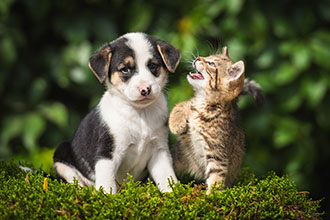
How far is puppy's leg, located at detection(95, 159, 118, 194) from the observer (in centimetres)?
302

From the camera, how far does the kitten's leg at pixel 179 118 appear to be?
3186 mm

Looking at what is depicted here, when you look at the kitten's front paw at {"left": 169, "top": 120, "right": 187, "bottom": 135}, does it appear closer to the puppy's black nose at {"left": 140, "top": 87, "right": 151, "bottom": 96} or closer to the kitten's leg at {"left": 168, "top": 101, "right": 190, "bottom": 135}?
the kitten's leg at {"left": 168, "top": 101, "right": 190, "bottom": 135}

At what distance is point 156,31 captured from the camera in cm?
521

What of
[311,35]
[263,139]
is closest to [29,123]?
[263,139]

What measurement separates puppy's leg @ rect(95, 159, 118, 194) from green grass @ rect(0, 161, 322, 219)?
0.63 feet

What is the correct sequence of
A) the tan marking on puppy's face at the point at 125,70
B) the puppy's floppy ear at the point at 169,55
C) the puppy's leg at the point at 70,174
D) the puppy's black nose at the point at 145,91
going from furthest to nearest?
1. the puppy's leg at the point at 70,174
2. the puppy's floppy ear at the point at 169,55
3. the tan marking on puppy's face at the point at 125,70
4. the puppy's black nose at the point at 145,91

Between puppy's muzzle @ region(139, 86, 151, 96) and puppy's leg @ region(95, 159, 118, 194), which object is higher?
puppy's muzzle @ region(139, 86, 151, 96)

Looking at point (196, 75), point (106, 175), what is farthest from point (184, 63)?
point (106, 175)

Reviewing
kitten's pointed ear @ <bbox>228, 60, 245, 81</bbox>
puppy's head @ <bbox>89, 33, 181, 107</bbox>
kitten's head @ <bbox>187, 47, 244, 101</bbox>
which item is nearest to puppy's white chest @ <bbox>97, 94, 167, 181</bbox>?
puppy's head @ <bbox>89, 33, 181, 107</bbox>

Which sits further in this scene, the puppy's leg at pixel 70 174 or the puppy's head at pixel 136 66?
the puppy's leg at pixel 70 174

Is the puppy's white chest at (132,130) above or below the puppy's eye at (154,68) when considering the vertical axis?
below

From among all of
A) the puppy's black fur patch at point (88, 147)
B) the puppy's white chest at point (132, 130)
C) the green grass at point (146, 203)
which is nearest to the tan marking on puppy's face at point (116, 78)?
the puppy's white chest at point (132, 130)

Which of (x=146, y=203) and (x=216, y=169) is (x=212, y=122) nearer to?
(x=216, y=169)

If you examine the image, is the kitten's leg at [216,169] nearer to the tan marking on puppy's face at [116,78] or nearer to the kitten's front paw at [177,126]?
the kitten's front paw at [177,126]
